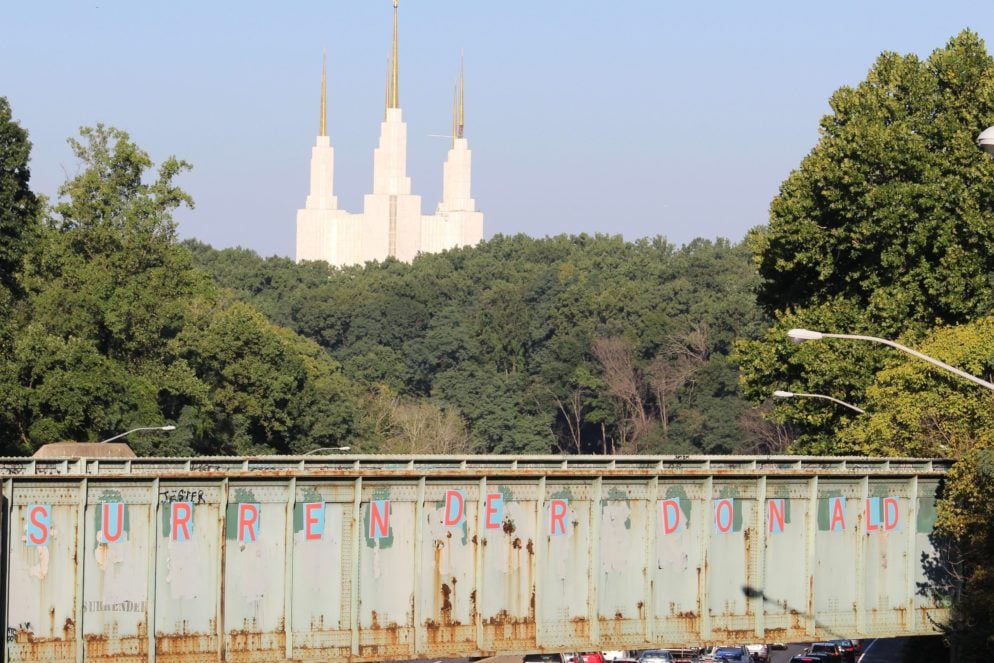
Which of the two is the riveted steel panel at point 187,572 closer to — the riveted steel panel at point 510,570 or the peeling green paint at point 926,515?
the riveted steel panel at point 510,570

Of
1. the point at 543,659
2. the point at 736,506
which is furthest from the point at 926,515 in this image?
the point at 543,659

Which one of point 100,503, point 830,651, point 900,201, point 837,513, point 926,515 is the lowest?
point 830,651

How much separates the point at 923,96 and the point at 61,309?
3988 cm

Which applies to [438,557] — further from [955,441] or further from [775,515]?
[955,441]

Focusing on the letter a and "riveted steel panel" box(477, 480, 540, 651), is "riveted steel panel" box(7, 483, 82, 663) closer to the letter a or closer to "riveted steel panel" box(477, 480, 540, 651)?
"riveted steel panel" box(477, 480, 540, 651)

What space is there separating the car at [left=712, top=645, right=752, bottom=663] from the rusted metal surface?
19.1m

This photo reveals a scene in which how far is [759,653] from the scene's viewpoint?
207 ft

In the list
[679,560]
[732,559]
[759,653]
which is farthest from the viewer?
[759,653]

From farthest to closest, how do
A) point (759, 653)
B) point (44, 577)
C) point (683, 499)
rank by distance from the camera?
point (759, 653)
point (683, 499)
point (44, 577)

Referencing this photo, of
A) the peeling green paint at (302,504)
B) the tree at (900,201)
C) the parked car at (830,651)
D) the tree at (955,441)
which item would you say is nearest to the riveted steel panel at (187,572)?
the peeling green paint at (302,504)

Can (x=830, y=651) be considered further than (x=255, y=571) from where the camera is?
Yes

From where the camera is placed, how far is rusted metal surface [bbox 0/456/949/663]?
30.5m

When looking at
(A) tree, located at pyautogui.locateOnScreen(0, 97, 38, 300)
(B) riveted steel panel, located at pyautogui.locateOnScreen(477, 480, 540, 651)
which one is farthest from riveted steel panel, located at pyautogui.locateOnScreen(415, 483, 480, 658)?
(A) tree, located at pyautogui.locateOnScreen(0, 97, 38, 300)

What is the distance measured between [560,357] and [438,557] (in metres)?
138
